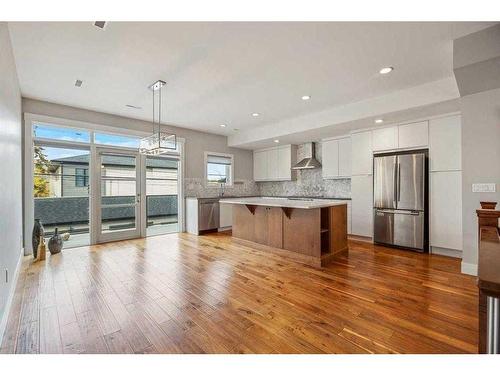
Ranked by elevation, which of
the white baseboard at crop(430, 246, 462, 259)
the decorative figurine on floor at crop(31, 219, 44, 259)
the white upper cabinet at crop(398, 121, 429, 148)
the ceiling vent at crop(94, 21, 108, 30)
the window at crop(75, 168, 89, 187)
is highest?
the ceiling vent at crop(94, 21, 108, 30)


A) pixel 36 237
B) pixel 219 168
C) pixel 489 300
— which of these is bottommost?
pixel 36 237

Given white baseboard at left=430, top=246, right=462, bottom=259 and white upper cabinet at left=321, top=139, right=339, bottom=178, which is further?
white upper cabinet at left=321, top=139, right=339, bottom=178

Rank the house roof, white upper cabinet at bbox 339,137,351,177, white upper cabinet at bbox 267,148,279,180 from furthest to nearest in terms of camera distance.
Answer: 1. white upper cabinet at bbox 267,148,279,180
2. white upper cabinet at bbox 339,137,351,177
3. the house roof

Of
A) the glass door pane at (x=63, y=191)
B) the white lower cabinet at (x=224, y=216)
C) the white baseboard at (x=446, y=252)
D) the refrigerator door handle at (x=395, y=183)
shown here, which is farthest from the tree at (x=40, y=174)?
the white baseboard at (x=446, y=252)

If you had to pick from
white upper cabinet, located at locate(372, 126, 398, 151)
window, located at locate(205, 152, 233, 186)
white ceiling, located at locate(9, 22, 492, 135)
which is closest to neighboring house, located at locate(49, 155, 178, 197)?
window, located at locate(205, 152, 233, 186)

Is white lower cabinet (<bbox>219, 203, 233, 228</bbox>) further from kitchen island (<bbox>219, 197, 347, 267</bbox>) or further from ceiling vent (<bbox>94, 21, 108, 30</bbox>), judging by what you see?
ceiling vent (<bbox>94, 21, 108, 30</bbox>)

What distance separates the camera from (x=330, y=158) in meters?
5.60

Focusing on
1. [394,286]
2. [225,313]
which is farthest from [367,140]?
[225,313]

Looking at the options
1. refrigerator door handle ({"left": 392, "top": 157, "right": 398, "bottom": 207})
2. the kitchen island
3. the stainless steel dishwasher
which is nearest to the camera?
the kitchen island

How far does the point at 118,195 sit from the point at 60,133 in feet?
4.90

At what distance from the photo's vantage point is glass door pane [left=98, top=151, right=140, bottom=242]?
4863mm

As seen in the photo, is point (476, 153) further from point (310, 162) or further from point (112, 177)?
point (112, 177)

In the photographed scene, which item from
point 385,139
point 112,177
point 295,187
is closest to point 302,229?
point 385,139

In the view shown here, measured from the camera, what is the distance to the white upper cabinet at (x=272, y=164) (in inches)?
272
